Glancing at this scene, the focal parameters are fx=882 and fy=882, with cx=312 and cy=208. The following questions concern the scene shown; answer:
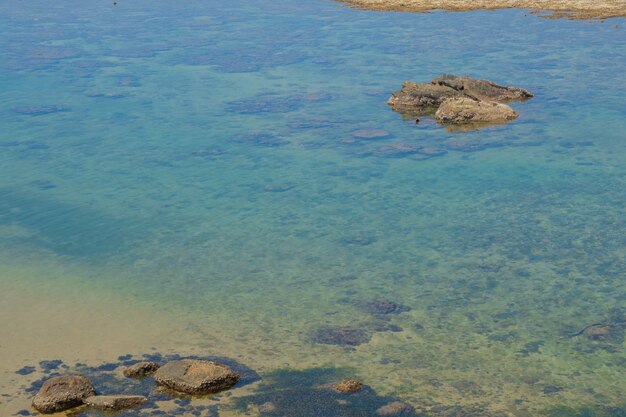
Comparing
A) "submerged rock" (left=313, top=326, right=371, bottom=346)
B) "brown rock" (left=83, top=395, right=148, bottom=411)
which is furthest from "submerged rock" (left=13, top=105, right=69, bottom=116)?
"brown rock" (left=83, top=395, right=148, bottom=411)

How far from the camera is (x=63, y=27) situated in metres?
36.1

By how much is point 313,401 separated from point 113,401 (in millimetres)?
2184

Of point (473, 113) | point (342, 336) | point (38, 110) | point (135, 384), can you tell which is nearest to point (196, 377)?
point (135, 384)

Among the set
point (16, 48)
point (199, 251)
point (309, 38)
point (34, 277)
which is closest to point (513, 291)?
point (199, 251)

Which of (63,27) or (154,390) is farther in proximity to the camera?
(63,27)

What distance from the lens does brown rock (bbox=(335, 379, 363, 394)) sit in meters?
9.99

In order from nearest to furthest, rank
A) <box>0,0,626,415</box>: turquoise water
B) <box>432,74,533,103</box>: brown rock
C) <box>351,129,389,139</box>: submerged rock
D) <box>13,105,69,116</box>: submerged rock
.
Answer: <box>0,0,626,415</box>: turquoise water, <box>351,129,389,139</box>: submerged rock, <box>432,74,533,103</box>: brown rock, <box>13,105,69,116</box>: submerged rock

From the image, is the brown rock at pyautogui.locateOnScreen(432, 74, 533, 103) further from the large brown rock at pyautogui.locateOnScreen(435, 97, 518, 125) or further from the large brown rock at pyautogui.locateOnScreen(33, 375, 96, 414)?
the large brown rock at pyautogui.locateOnScreen(33, 375, 96, 414)

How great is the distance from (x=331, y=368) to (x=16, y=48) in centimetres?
2503

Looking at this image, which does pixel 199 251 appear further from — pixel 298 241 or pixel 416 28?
pixel 416 28

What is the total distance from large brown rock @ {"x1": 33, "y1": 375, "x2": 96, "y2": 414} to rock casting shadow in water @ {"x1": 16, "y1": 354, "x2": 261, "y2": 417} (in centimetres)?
12

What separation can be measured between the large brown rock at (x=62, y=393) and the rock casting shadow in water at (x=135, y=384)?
123mm

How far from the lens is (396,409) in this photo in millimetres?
9633

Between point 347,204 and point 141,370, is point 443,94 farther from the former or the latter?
point 141,370
